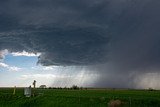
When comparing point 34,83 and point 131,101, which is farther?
point 34,83

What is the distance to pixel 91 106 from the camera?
8256cm

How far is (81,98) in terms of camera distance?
8656 centimetres

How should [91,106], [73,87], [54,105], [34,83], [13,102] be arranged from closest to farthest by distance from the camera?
1. [91,106]
2. [54,105]
3. [13,102]
4. [34,83]
5. [73,87]

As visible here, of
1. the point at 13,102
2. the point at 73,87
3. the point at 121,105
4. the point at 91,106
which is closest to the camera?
the point at 121,105

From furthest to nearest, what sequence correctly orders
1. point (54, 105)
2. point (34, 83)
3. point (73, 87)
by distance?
point (73, 87), point (34, 83), point (54, 105)

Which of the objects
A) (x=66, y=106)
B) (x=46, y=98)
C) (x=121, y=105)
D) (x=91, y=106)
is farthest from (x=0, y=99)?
(x=121, y=105)

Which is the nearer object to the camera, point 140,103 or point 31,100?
point 140,103

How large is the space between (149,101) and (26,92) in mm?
37077

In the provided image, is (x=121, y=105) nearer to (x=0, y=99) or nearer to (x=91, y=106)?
(x=91, y=106)

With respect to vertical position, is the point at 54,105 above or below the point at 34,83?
below

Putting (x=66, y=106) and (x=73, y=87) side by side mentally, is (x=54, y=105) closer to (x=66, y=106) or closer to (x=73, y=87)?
(x=66, y=106)

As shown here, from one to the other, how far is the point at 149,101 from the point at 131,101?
4094 millimetres

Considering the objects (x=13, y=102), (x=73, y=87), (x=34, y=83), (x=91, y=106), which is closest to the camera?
(x=91, y=106)

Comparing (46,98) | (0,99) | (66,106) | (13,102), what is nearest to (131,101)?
(66,106)
